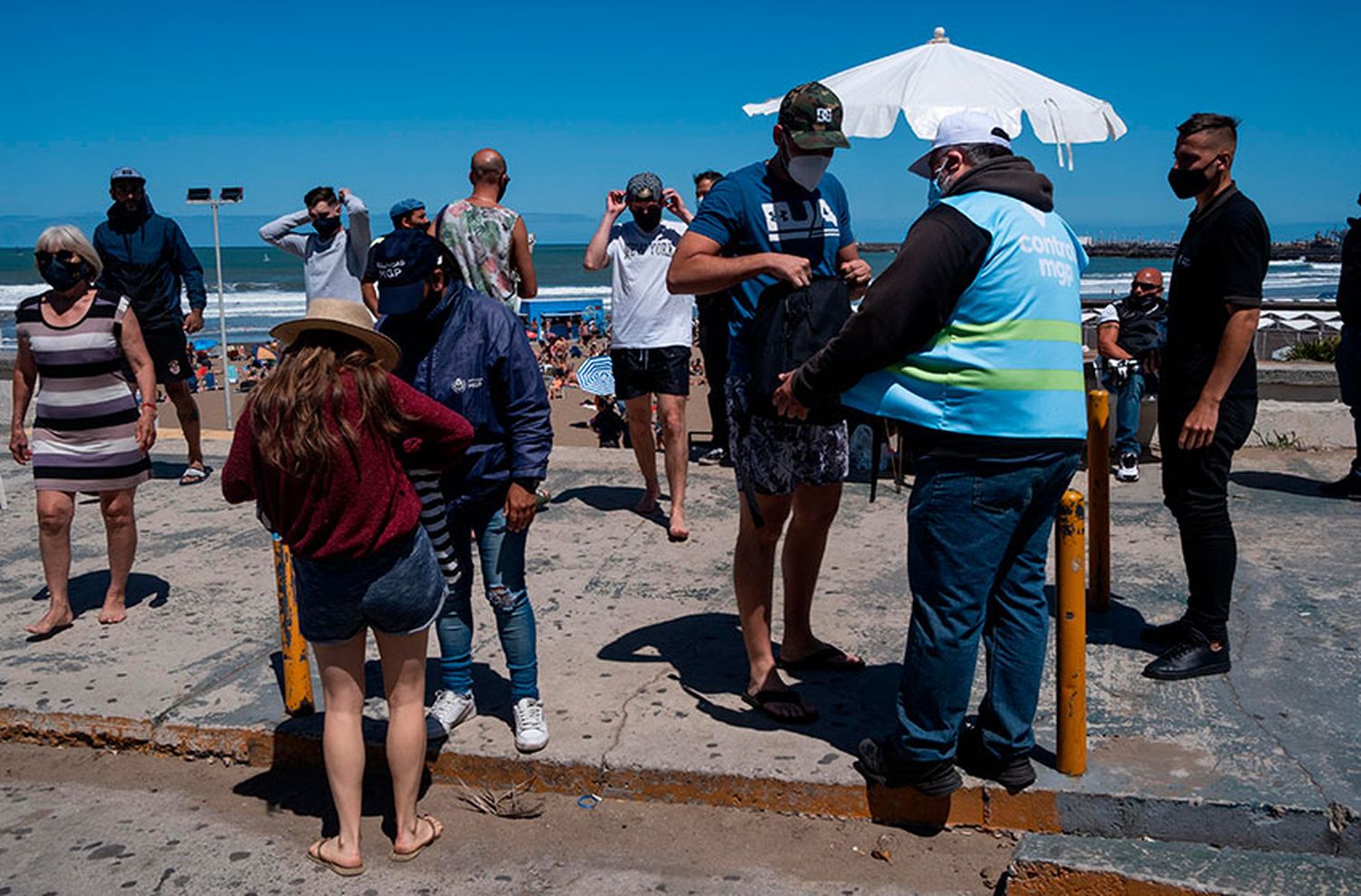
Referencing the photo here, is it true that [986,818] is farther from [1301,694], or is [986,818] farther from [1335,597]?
[1335,597]

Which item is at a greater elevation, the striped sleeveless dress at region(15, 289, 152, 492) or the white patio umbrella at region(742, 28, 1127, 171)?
the white patio umbrella at region(742, 28, 1127, 171)

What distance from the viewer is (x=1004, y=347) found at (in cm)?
318

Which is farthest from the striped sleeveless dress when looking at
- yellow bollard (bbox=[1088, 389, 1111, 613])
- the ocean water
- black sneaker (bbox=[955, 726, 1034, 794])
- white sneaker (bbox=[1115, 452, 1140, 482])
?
the ocean water

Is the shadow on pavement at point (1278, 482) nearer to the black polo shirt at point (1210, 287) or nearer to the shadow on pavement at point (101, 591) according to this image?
the black polo shirt at point (1210, 287)

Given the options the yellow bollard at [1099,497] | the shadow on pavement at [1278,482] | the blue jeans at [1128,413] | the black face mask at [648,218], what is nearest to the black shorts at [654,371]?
the black face mask at [648,218]

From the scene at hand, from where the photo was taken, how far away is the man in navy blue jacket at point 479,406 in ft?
11.9

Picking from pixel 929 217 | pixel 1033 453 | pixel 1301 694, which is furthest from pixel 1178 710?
pixel 929 217

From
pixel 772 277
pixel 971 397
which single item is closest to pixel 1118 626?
pixel 971 397

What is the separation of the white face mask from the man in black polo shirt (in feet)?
4.46

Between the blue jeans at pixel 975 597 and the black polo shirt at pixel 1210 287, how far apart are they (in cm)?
114

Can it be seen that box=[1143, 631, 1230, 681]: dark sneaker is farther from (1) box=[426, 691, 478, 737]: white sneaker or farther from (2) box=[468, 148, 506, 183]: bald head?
(2) box=[468, 148, 506, 183]: bald head

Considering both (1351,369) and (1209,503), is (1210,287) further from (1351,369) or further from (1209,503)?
(1351,369)

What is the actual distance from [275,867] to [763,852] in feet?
4.77

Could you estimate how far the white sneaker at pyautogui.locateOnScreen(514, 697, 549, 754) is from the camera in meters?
3.87
